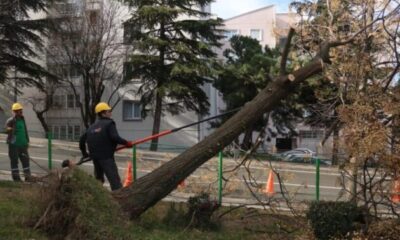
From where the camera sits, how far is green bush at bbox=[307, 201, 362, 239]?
828 centimetres

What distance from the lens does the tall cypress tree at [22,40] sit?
29828mm

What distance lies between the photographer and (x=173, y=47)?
3391 cm

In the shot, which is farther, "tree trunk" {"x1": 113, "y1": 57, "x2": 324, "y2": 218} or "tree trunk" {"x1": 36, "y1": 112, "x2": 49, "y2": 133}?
"tree trunk" {"x1": 36, "y1": 112, "x2": 49, "y2": 133}

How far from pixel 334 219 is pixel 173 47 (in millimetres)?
26401

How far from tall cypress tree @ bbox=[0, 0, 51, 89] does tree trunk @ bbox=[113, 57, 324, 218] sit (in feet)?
74.5

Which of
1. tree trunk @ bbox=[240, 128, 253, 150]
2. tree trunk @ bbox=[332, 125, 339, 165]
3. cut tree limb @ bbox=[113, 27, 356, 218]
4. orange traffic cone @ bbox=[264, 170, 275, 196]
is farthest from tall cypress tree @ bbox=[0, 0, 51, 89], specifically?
cut tree limb @ bbox=[113, 27, 356, 218]

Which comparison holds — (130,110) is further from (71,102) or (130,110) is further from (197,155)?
(197,155)

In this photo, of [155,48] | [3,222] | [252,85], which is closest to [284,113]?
[252,85]

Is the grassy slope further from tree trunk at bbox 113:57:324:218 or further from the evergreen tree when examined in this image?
the evergreen tree

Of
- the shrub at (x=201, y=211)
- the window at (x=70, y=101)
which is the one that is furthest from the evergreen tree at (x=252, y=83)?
the shrub at (x=201, y=211)

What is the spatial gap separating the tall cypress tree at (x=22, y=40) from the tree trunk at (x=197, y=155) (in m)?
22.7

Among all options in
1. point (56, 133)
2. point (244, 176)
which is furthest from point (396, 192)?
point (56, 133)

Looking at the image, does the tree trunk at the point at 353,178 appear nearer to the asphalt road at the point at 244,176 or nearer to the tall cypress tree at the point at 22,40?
the asphalt road at the point at 244,176

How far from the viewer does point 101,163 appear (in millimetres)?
8953
